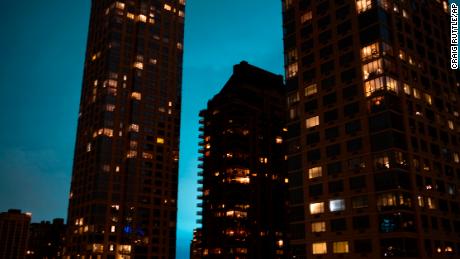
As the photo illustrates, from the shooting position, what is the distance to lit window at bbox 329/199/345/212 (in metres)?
78.6

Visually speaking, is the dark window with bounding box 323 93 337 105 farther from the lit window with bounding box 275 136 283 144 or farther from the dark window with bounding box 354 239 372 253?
the lit window with bounding box 275 136 283 144

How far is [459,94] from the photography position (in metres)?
95.0

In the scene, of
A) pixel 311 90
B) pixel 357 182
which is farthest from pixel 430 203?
pixel 311 90

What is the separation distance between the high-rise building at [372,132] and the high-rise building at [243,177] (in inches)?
3446

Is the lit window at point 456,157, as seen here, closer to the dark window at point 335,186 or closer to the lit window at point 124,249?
the dark window at point 335,186

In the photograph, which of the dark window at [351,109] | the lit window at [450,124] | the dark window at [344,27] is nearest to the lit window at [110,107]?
the dark window at [344,27]

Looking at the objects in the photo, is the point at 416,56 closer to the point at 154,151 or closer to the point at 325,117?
the point at 325,117

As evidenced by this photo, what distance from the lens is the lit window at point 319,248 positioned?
3123 inches

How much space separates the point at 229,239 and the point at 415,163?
10358cm

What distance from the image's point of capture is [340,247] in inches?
3024

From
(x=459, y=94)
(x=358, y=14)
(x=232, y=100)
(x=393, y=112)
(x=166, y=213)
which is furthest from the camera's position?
(x=232, y=100)

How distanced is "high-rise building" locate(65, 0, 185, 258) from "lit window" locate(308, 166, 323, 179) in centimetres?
8831

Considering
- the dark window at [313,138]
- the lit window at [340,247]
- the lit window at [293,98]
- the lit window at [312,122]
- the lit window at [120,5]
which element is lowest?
the lit window at [340,247]

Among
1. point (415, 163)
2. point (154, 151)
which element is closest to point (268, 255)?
point (154, 151)
